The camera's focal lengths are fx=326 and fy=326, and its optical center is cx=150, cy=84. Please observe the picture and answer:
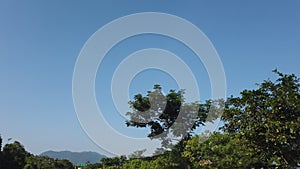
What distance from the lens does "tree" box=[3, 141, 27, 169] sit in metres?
44.6

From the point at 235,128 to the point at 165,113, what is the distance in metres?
9.93

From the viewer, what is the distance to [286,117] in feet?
34.4

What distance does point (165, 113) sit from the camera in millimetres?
21984

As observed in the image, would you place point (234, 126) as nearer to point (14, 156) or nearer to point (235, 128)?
point (235, 128)

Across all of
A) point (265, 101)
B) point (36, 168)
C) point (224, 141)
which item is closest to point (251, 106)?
point (265, 101)

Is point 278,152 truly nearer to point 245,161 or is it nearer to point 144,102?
point 245,161

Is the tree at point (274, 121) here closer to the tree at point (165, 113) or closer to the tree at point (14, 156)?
the tree at point (165, 113)

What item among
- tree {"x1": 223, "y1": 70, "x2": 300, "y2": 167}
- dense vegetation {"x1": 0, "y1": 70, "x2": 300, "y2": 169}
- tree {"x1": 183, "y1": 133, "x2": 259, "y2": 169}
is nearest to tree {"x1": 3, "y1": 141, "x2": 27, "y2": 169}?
dense vegetation {"x1": 0, "y1": 70, "x2": 300, "y2": 169}

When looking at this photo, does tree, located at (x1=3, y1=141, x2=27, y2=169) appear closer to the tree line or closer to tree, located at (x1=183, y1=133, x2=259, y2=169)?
the tree line

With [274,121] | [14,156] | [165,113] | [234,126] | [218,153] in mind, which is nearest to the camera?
[274,121]

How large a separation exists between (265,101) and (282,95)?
29.2 inches

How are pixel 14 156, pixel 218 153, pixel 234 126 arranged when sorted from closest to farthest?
pixel 234 126 → pixel 218 153 → pixel 14 156

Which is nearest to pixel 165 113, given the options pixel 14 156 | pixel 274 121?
pixel 274 121

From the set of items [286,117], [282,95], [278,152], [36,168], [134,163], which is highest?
[36,168]
